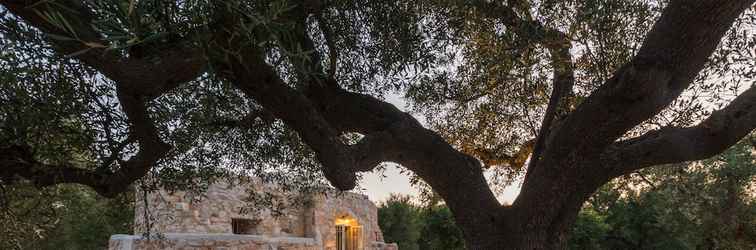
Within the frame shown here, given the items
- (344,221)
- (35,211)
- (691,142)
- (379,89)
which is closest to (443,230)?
(344,221)

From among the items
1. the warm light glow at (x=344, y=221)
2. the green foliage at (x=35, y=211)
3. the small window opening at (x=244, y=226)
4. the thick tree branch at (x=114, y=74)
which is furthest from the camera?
the warm light glow at (x=344, y=221)

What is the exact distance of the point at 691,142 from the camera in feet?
11.5

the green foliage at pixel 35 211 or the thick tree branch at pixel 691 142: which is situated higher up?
the thick tree branch at pixel 691 142

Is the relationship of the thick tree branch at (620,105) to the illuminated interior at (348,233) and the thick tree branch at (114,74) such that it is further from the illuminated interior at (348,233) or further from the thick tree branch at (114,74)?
the illuminated interior at (348,233)

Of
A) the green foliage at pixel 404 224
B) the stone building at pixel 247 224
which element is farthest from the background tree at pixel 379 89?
the green foliage at pixel 404 224

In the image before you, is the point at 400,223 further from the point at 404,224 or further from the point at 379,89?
the point at 379,89

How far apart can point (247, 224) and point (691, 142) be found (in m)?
11.8

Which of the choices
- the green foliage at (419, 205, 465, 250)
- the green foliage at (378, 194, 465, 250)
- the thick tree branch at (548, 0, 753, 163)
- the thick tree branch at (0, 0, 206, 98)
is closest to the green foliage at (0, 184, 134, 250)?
the thick tree branch at (0, 0, 206, 98)

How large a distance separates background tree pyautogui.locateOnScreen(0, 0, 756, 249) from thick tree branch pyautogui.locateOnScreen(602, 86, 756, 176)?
0.01 m

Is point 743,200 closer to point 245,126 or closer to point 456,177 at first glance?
point 456,177

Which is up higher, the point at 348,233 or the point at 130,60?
the point at 130,60

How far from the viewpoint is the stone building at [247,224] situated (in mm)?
9734

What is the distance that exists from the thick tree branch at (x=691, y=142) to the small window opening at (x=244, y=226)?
11.4 meters

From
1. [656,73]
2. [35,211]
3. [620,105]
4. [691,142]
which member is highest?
[656,73]
